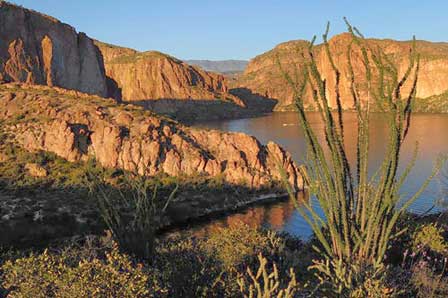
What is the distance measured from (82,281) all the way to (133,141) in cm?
3808

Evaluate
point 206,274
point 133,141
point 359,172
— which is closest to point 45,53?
point 133,141

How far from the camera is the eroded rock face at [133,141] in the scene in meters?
43.7

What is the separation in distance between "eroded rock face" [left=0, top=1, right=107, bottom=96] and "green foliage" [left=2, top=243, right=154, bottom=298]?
91.7 metres

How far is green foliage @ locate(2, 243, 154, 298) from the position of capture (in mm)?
6586

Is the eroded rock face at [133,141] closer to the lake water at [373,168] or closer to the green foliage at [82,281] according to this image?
the lake water at [373,168]

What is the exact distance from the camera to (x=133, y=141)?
4397cm

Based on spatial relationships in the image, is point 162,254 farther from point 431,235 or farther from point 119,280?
point 431,235

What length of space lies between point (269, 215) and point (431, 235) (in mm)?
25486

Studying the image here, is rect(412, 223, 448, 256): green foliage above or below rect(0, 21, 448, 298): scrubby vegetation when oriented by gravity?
below

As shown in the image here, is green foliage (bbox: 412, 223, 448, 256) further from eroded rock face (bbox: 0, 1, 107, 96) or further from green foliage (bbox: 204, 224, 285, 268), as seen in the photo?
eroded rock face (bbox: 0, 1, 107, 96)

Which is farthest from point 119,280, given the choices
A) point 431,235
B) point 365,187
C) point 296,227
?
point 296,227

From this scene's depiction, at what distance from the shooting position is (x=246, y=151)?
47.2 m

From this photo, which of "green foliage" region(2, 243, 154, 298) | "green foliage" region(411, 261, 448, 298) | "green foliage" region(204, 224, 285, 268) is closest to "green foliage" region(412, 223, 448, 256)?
"green foliage" region(411, 261, 448, 298)

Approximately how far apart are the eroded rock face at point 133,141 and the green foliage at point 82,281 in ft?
111
